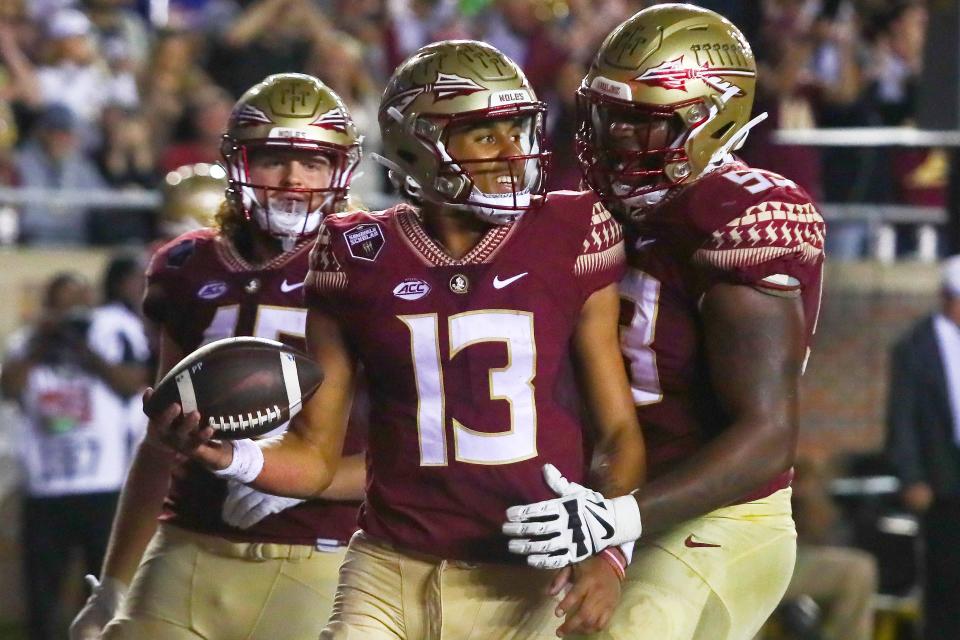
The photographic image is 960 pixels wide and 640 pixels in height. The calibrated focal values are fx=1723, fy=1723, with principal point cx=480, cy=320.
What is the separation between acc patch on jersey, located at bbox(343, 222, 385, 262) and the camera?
131 inches

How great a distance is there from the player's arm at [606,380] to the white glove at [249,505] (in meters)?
0.90

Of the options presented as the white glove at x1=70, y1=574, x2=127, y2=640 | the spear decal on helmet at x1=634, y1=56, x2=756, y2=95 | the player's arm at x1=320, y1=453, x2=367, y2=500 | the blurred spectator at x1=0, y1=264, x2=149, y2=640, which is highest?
the spear decal on helmet at x1=634, y1=56, x2=756, y2=95

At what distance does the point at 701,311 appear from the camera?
11.1 feet

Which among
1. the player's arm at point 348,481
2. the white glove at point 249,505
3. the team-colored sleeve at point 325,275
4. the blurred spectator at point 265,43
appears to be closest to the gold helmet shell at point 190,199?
the white glove at point 249,505

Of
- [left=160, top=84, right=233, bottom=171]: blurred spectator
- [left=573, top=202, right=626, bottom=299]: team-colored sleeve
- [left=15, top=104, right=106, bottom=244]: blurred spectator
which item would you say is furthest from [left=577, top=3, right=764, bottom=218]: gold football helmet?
[left=15, top=104, right=106, bottom=244]: blurred spectator

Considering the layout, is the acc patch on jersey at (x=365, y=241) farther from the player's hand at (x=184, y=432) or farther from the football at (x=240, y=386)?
the player's hand at (x=184, y=432)

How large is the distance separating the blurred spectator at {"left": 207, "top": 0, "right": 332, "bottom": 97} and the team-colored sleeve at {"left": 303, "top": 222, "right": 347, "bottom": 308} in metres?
6.30

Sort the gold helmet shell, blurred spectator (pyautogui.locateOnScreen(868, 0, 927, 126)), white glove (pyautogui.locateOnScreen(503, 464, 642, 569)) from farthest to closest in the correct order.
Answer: blurred spectator (pyautogui.locateOnScreen(868, 0, 927, 126)) → the gold helmet shell → white glove (pyautogui.locateOnScreen(503, 464, 642, 569))

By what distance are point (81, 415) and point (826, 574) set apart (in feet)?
10.7

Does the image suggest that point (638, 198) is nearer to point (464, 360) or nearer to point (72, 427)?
point (464, 360)

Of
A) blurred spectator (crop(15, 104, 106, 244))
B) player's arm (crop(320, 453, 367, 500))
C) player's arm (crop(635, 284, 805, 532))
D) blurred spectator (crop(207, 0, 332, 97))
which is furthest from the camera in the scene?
blurred spectator (crop(207, 0, 332, 97))

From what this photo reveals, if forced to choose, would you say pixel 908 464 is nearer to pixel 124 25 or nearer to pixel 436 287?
pixel 436 287

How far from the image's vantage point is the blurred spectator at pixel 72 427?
741 centimetres

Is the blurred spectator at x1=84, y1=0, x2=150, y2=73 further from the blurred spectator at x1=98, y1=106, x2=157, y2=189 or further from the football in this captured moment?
the football
